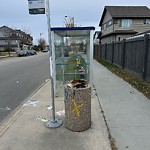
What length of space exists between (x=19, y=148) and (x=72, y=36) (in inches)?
218

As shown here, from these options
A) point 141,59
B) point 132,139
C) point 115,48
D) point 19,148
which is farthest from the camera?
point 115,48

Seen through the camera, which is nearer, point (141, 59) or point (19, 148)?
point (19, 148)

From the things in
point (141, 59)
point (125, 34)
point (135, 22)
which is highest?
point (135, 22)

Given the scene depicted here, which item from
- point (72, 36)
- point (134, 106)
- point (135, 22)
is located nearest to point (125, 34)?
point (135, 22)

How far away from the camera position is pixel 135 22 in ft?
111

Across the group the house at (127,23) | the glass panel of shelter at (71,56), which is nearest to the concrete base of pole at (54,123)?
the glass panel of shelter at (71,56)

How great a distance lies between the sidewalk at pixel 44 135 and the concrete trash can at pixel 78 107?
162mm

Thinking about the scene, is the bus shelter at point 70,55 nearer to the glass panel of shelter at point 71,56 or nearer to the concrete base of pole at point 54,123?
the glass panel of shelter at point 71,56

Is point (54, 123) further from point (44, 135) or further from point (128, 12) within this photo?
point (128, 12)

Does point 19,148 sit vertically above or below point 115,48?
below

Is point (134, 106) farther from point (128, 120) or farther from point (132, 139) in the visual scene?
point (132, 139)

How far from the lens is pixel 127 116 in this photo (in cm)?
481

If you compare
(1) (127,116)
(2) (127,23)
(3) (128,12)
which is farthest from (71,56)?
(3) (128,12)

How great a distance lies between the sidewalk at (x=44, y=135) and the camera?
11.4 feet
